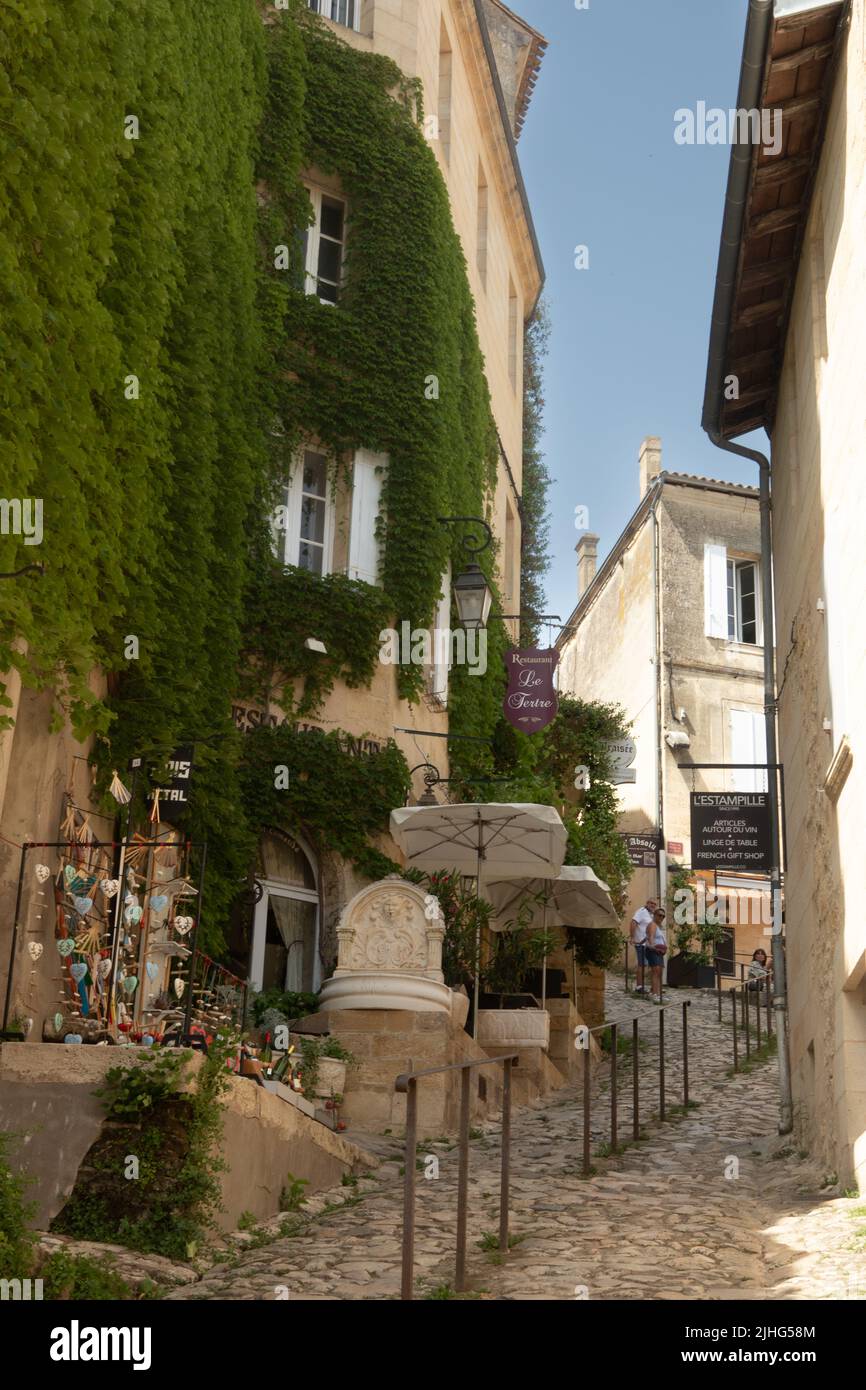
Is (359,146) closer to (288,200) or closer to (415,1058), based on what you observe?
(288,200)

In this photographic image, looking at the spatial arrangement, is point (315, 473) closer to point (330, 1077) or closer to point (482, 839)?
point (482, 839)

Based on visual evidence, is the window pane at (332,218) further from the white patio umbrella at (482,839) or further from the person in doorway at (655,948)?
the person in doorway at (655,948)

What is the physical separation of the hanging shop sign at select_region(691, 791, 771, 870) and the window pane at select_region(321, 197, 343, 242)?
846 cm

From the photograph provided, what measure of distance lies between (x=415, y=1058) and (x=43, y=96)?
732 centimetres

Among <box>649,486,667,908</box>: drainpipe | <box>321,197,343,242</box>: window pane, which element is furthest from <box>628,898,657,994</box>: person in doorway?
<box>321,197,343,242</box>: window pane

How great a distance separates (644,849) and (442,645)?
39.9 feet

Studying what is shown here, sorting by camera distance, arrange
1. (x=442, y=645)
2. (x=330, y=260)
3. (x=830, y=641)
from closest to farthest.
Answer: (x=830, y=641) < (x=330, y=260) < (x=442, y=645)

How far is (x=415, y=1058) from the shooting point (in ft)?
39.8

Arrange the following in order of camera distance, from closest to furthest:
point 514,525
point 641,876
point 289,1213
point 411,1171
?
point 411,1171
point 289,1213
point 514,525
point 641,876

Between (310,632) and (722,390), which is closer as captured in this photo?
(722,390)

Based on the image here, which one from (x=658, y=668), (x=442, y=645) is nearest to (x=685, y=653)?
(x=658, y=668)

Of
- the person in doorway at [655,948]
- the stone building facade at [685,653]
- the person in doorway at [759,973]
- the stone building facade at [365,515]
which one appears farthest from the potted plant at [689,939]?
the stone building facade at [365,515]

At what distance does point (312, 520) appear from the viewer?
17.2 m
